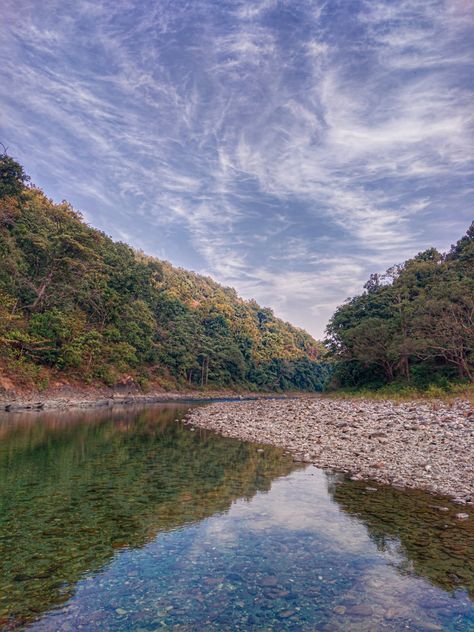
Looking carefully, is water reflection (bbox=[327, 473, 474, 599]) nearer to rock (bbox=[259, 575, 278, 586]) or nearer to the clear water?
the clear water

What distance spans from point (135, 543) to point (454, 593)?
17.7 ft

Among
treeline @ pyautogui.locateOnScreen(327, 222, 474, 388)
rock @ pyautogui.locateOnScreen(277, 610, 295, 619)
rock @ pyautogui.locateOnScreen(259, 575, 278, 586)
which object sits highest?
treeline @ pyautogui.locateOnScreen(327, 222, 474, 388)

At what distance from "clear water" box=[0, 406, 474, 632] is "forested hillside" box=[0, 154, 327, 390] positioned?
32197 millimetres

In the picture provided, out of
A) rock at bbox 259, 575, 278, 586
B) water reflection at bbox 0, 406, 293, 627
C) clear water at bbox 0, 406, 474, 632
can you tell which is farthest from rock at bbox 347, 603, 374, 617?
water reflection at bbox 0, 406, 293, 627

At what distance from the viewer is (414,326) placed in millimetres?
39531

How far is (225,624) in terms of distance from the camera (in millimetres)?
4809

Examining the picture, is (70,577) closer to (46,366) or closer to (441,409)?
(441,409)

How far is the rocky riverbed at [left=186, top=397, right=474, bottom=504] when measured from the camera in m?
11.7

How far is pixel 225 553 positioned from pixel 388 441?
1160 centimetres

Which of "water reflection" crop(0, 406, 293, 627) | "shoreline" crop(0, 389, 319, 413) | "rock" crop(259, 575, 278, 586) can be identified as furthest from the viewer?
"shoreline" crop(0, 389, 319, 413)

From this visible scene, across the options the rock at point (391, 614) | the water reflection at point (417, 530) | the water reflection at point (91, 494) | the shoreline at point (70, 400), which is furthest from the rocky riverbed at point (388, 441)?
the shoreline at point (70, 400)

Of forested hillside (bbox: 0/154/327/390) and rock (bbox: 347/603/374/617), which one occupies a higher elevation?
forested hillside (bbox: 0/154/327/390)

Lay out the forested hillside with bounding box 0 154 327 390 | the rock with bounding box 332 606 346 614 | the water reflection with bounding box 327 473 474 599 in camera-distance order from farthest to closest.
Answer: the forested hillside with bounding box 0 154 327 390 → the water reflection with bounding box 327 473 474 599 → the rock with bounding box 332 606 346 614

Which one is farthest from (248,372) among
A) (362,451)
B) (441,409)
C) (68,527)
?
(68,527)
